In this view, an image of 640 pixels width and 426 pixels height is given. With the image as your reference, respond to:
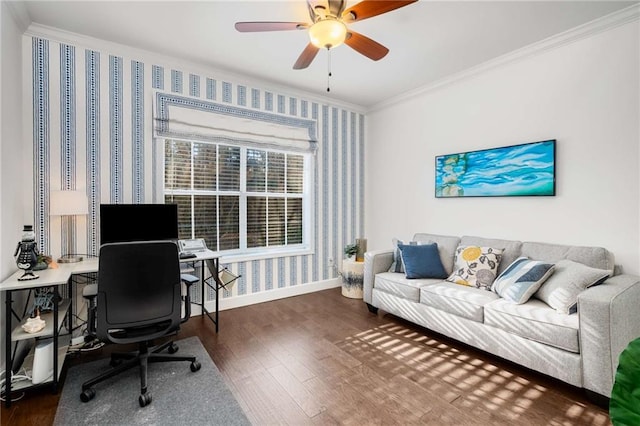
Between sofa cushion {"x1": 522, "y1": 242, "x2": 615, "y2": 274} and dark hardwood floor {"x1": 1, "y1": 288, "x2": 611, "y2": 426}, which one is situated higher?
sofa cushion {"x1": 522, "y1": 242, "x2": 615, "y2": 274}

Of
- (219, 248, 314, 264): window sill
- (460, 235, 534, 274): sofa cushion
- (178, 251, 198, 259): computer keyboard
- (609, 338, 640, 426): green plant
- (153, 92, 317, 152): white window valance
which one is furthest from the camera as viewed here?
(219, 248, 314, 264): window sill

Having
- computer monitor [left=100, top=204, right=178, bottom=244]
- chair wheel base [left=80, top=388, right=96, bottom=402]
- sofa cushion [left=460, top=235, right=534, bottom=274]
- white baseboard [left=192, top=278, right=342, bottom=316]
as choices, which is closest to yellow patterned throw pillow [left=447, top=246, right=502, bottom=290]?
sofa cushion [left=460, top=235, right=534, bottom=274]

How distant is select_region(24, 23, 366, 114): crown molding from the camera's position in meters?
2.63

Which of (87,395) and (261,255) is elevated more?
(261,255)

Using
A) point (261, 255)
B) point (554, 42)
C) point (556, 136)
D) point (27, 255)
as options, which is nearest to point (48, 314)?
point (27, 255)

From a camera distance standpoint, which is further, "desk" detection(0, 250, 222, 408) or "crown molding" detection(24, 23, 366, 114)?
"crown molding" detection(24, 23, 366, 114)

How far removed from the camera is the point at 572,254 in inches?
102

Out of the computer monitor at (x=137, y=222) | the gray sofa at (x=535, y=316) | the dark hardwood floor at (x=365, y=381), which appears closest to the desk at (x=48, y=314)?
the dark hardwood floor at (x=365, y=381)

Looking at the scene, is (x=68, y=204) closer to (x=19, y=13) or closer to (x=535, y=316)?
(x=19, y=13)

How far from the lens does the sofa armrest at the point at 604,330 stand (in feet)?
5.96

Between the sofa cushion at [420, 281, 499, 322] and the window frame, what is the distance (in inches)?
72.7

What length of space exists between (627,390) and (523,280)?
1.98 metres

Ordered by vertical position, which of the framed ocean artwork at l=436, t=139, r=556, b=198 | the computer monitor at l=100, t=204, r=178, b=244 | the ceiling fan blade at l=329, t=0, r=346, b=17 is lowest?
the computer monitor at l=100, t=204, r=178, b=244

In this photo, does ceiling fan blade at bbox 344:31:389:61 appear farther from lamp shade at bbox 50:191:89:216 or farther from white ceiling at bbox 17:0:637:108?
lamp shade at bbox 50:191:89:216
